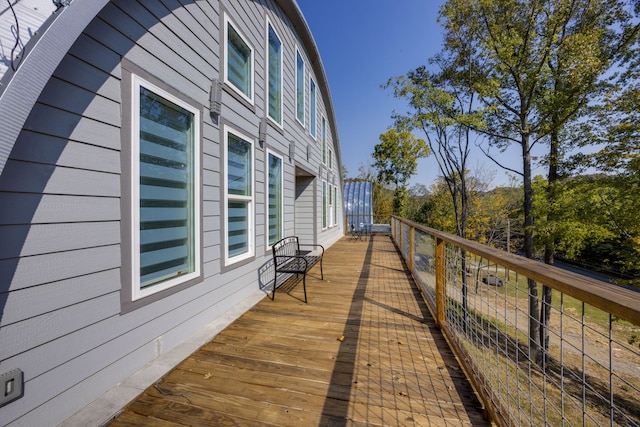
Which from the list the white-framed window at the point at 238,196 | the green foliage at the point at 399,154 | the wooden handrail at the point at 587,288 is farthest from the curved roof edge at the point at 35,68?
the green foliage at the point at 399,154

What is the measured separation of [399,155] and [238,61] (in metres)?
19.0

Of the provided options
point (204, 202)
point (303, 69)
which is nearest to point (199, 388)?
point (204, 202)

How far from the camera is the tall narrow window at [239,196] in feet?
10.3

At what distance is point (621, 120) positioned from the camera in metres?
6.59

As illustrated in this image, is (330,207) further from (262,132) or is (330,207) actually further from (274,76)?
(262,132)

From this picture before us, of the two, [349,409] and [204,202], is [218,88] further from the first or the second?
[349,409]

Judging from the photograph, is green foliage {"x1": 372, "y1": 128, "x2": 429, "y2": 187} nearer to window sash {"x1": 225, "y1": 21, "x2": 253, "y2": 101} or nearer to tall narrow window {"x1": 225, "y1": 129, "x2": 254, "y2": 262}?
window sash {"x1": 225, "y1": 21, "x2": 253, "y2": 101}

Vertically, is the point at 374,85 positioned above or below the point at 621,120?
above

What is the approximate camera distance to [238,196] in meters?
3.30

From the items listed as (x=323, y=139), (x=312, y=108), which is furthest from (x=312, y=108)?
(x=323, y=139)

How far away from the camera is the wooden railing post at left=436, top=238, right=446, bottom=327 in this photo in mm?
2672

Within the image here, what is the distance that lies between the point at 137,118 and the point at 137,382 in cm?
185

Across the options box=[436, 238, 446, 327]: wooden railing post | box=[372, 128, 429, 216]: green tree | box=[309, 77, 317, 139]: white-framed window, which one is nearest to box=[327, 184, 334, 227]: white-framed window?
box=[309, 77, 317, 139]: white-framed window

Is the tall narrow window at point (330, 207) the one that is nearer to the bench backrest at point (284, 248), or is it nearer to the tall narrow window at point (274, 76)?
the bench backrest at point (284, 248)
